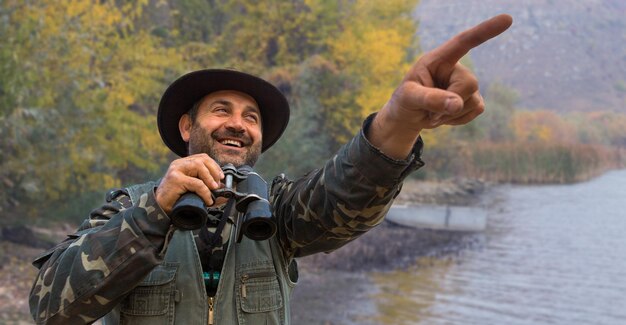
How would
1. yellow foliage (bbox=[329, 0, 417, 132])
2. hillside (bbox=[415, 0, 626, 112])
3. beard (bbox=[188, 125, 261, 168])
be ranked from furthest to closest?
hillside (bbox=[415, 0, 626, 112]) < yellow foliage (bbox=[329, 0, 417, 132]) < beard (bbox=[188, 125, 261, 168])

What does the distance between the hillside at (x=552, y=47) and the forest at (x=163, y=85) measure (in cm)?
8430

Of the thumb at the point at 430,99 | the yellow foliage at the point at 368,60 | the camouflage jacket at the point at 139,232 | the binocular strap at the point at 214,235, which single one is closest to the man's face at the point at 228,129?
the binocular strap at the point at 214,235

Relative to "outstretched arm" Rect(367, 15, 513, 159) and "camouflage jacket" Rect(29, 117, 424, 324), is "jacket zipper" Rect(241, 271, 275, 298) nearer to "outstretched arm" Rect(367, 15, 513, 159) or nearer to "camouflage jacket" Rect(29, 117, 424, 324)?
"camouflage jacket" Rect(29, 117, 424, 324)

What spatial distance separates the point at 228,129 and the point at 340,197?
56cm

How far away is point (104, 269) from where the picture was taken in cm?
217

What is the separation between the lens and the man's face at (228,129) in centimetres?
263

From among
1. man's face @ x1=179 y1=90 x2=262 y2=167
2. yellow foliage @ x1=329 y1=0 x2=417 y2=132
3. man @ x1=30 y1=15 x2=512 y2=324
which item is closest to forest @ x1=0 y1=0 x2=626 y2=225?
yellow foliage @ x1=329 y1=0 x2=417 y2=132

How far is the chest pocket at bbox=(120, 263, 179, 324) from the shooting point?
236 centimetres

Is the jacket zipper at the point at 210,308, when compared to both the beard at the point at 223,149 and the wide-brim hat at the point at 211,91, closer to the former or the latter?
the beard at the point at 223,149

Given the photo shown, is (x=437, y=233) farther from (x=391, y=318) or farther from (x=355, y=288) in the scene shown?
(x=391, y=318)

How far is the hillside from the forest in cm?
8430

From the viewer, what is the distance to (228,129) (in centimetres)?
266

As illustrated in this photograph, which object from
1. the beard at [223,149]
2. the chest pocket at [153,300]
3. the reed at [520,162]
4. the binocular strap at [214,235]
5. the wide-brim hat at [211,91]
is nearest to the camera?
the chest pocket at [153,300]

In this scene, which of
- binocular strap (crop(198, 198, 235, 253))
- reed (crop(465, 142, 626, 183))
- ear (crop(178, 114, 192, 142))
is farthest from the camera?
reed (crop(465, 142, 626, 183))
